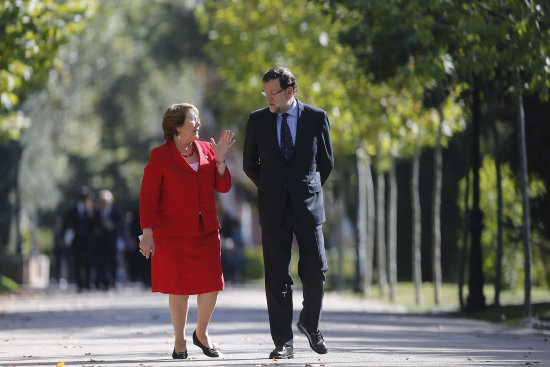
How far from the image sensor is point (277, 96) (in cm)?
962

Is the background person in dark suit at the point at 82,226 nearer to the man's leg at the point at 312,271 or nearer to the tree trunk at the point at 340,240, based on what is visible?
the tree trunk at the point at 340,240

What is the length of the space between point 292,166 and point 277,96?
527 millimetres

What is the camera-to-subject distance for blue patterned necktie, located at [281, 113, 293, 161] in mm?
9676

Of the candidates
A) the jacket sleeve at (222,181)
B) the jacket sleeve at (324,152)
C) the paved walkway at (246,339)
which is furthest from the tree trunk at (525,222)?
the jacket sleeve at (222,181)

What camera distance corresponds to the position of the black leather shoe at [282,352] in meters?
9.66

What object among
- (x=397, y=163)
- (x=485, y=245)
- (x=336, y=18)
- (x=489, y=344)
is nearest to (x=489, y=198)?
(x=485, y=245)

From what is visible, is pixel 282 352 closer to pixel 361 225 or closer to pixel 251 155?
pixel 251 155

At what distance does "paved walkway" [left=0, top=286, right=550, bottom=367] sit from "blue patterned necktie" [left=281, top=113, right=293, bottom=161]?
1522 mm

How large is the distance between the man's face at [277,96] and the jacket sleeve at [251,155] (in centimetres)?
21

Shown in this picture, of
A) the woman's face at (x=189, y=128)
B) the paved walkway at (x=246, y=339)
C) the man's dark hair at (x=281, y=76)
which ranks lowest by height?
the paved walkway at (x=246, y=339)

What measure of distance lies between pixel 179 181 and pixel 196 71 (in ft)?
120

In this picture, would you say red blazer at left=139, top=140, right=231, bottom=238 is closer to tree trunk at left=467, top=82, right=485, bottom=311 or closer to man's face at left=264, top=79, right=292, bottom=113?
man's face at left=264, top=79, right=292, bottom=113

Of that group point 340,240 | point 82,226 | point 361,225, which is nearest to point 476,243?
point 361,225

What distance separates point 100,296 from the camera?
961 inches
